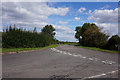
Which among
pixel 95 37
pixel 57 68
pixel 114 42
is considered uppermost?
pixel 95 37

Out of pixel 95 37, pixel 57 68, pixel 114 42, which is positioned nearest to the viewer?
pixel 57 68

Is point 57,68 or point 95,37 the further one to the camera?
point 95,37

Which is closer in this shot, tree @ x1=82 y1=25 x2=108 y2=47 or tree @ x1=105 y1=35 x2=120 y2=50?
tree @ x1=105 y1=35 x2=120 y2=50

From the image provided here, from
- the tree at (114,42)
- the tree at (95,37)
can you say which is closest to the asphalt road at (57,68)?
the tree at (114,42)

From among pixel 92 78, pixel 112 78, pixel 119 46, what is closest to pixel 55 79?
pixel 92 78

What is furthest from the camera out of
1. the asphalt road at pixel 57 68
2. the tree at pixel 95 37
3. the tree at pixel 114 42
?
the tree at pixel 95 37

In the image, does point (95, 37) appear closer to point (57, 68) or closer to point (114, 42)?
point (114, 42)

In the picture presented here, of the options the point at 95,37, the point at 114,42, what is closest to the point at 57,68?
the point at 114,42

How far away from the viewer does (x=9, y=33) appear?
17.7 meters

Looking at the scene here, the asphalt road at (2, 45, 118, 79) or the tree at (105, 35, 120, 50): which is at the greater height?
the tree at (105, 35, 120, 50)

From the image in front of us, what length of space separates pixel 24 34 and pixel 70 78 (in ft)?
56.7

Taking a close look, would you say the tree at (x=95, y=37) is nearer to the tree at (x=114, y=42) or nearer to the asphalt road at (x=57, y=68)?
the tree at (x=114, y=42)

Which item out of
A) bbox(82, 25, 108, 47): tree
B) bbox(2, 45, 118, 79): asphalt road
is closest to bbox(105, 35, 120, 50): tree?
bbox(82, 25, 108, 47): tree

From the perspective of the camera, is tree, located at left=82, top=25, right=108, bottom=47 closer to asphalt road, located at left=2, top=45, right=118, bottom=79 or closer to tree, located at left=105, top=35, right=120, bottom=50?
tree, located at left=105, top=35, right=120, bottom=50
